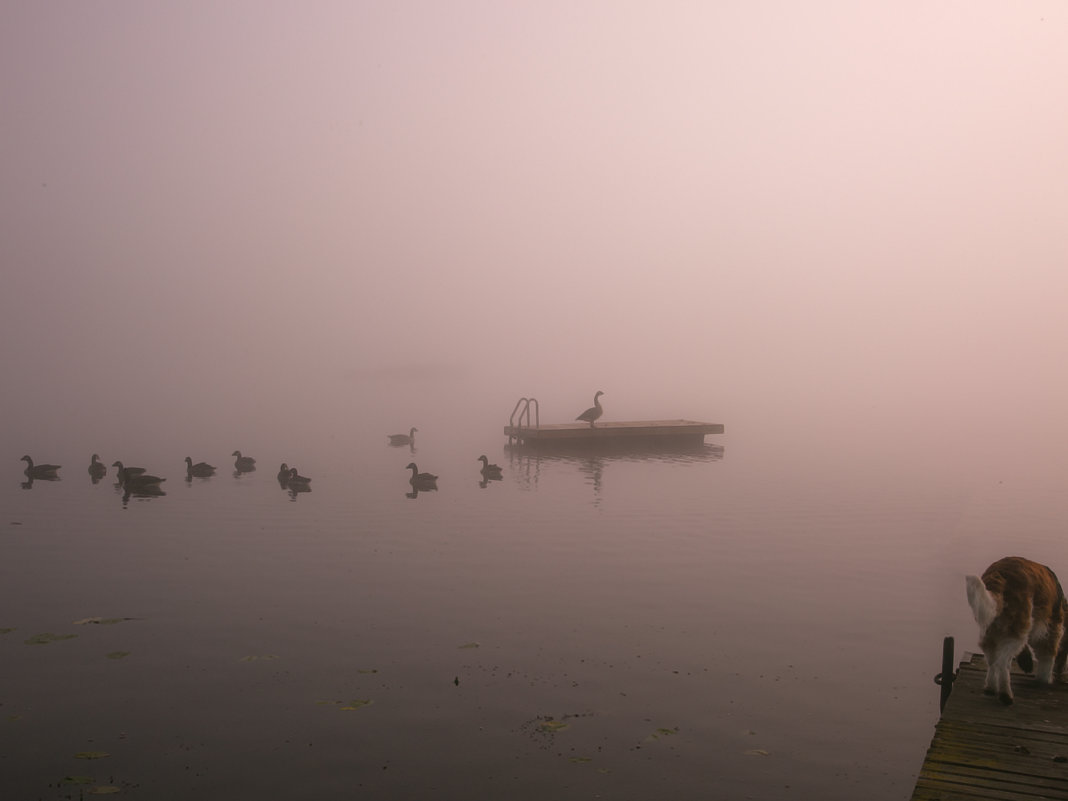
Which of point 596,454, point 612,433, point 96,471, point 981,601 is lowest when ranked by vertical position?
point 96,471

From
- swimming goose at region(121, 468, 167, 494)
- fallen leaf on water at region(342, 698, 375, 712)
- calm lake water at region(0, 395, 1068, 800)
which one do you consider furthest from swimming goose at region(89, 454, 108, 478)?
fallen leaf on water at region(342, 698, 375, 712)

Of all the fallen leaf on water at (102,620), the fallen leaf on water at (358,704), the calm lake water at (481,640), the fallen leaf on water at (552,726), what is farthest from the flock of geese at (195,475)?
the fallen leaf on water at (552,726)

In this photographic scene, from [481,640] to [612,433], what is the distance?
39499 millimetres

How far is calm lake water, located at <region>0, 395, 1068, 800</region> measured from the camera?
34.8ft

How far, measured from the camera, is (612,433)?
54.6 metres

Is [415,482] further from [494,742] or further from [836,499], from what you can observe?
[494,742]

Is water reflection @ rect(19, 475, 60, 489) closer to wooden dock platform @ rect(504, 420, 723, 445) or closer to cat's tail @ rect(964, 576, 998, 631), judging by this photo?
wooden dock platform @ rect(504, 420, 723, 445)

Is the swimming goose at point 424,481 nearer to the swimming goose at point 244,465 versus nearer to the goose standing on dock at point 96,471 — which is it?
the swimming goose at point 244,465

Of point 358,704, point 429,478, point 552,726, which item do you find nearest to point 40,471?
point 429,478

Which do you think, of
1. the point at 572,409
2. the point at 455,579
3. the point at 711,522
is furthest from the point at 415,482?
the point at 572,409

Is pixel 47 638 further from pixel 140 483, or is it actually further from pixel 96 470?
pixel 96 470

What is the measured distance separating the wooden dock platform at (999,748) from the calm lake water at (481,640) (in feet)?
4.65

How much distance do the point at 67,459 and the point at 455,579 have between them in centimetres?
3667

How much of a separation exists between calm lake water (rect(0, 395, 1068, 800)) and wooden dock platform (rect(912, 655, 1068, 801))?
142 cm
